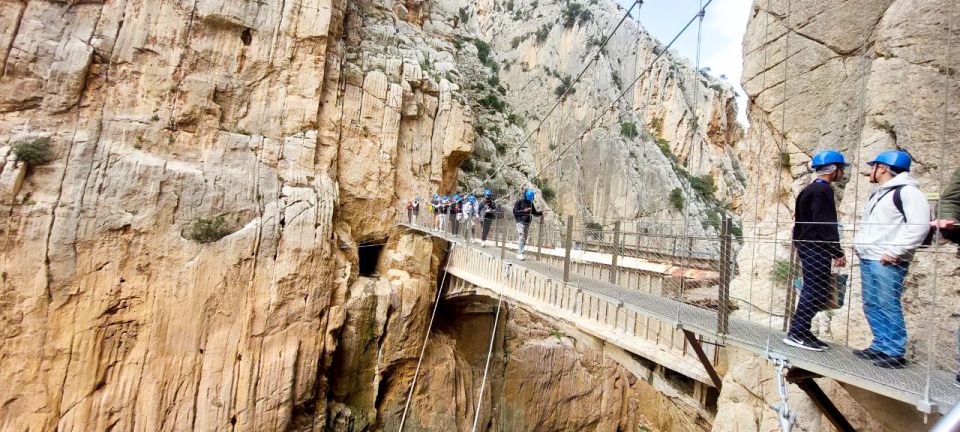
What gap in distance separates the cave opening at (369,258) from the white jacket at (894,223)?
36.9 ft

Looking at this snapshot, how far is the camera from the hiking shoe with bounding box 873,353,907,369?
2230 millimetres

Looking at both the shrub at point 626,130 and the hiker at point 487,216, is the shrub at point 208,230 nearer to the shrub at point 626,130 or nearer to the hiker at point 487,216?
the hiker at point 487,216

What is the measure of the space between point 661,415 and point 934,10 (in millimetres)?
14136

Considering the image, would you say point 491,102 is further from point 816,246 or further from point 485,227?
point 816,246

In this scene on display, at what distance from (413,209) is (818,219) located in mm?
10204

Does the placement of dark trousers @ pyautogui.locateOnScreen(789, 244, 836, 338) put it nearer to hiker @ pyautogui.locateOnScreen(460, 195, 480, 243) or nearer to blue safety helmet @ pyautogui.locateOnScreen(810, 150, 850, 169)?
blue safety helmet @ pyautogui.locateOnScreen(810, 150, 850, 169)

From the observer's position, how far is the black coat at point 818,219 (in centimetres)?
245

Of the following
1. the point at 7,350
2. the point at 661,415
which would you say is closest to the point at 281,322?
the point at 7,350

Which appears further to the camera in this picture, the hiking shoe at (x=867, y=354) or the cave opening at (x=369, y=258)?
the cave opening at (x=369, y=258)

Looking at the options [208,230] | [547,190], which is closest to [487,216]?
[208,230]

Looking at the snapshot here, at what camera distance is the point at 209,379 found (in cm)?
817

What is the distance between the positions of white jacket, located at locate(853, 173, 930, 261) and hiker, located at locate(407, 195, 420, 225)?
410 inches

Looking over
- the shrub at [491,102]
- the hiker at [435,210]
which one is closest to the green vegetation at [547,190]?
the shrub at [491,102]

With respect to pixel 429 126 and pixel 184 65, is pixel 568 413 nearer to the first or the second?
pixel 429 126
